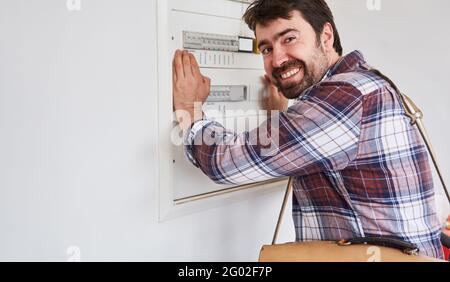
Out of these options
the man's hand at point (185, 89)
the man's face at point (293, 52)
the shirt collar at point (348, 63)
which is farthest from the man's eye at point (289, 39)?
the man's hand at point (185, 89)

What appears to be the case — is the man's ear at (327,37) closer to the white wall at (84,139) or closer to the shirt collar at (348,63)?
the shirt collar at (348,63)

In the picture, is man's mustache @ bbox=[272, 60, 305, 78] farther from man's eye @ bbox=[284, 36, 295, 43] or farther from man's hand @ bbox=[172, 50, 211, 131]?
man's hand @ bbox=[172, 50, 211, 131]

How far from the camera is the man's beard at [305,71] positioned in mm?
946

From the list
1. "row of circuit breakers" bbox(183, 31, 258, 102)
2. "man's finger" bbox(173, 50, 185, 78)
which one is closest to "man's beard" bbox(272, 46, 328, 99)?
"row of circuit breakers" bbox(183, 31, 258, 102)

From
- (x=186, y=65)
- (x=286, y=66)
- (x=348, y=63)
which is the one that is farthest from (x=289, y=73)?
(x=186, y=65)

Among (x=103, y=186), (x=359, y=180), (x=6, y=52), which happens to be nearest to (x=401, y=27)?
(x=359, y=180)

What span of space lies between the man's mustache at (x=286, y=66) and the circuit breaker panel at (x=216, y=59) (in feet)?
0.41

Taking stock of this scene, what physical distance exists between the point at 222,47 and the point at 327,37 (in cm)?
26

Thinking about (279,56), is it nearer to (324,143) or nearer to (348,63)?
(348,63)

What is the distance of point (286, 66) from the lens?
956 mm

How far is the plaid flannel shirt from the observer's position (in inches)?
30.3

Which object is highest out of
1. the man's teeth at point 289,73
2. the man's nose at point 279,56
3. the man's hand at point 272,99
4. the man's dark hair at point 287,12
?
the man's dark hair at point 287,12

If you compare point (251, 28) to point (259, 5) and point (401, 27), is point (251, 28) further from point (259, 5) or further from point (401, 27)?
point (401, 27)

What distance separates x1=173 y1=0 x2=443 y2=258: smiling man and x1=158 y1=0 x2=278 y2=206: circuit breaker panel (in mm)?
45
